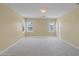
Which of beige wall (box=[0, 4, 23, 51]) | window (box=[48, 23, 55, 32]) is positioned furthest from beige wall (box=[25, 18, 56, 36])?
beige wall (box=[0, 4, 23, 51])

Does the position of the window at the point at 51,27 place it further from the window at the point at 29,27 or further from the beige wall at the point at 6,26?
the beige wall at the point at 6,26

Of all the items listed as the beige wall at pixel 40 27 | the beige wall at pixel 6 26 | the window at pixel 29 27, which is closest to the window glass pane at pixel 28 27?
the window at pixel 29 27

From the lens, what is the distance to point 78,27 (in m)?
5.65

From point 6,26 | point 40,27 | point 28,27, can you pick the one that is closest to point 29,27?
point 28,27

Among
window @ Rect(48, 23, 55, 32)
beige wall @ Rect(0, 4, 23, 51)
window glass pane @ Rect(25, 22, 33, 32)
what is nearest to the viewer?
beige wall @ Rect(0, 4, 23, 51)

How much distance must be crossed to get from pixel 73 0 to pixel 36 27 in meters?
11.1

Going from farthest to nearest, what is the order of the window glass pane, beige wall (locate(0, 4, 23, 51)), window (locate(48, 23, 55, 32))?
window (locate(48, 23, 55, 32)) < the window glass pane < beige wall (locate(0, 4, 23, 51))

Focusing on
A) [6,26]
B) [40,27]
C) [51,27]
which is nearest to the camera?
[6,26]

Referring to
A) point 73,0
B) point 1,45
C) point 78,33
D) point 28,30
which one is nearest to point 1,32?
point 1,45

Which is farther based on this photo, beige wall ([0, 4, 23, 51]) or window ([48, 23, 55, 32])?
window ([48, 23, 55, 32])

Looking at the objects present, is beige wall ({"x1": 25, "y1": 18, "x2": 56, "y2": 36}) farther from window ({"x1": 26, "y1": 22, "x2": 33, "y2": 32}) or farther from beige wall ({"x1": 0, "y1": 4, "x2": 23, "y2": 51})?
beige wall ({"x1": 0, "y1": 4, "x2": 23, "y2": 51})

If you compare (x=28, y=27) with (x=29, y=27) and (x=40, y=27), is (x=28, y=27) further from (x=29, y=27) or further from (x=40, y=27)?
(x=40, y=27)

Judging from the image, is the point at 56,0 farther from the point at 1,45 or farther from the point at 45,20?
the point at 45,20

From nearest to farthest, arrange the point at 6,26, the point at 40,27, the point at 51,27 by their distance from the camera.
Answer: the point at 6,26 → the point at 40,27 → the point at 51,27
